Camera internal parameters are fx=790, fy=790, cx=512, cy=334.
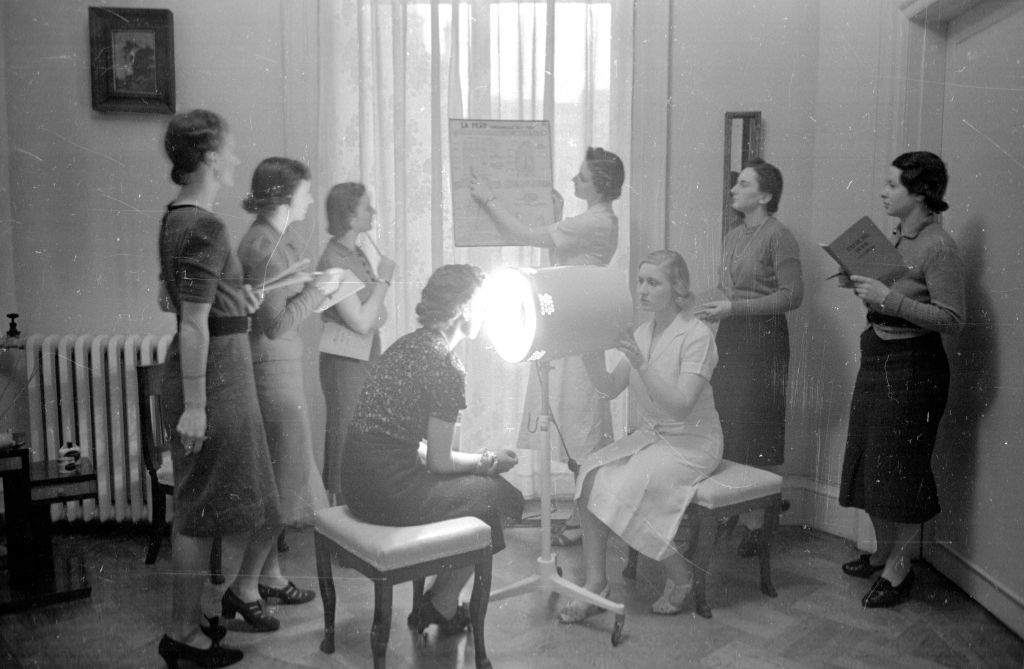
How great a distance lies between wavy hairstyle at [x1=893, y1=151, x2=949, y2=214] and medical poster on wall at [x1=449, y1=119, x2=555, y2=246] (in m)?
0.90

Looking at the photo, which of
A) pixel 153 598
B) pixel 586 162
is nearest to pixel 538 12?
pixel 586 162

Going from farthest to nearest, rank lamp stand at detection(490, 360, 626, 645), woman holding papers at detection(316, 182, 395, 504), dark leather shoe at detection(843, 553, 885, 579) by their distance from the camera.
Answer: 1. dark leather shoe at detection(843, 553, 885, 579)
2. lamp stand at detection(490, 360, 626, 645)
3. woman holding papers at detection(316, 182, 395, 504)

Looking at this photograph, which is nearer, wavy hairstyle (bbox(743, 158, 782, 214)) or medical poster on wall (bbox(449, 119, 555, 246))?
medical poster on wall (bbox(449, 119, 555, 246))

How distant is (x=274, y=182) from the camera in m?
1.84

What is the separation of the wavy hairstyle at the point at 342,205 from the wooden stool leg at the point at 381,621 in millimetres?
816

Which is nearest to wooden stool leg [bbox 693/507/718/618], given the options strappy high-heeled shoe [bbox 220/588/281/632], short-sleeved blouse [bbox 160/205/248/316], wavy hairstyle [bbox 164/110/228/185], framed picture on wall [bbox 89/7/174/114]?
strappy high-heeled shoe [bbox 220/588/281/632]

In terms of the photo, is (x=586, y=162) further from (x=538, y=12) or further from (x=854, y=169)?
(x=854, y=169)

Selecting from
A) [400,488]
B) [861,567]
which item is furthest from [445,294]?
[861,567]

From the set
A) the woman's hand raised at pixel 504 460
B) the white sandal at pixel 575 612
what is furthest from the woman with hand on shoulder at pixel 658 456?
the woman's hand raised at pixel 504 460

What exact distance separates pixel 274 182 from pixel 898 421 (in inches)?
67.6

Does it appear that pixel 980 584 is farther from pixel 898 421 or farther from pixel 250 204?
pixel 250 204

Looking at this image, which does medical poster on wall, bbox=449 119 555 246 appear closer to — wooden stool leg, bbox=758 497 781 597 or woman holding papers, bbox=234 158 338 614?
woman holding papers, bbox=234 158 338 614

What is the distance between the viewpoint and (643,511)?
6.91 feet

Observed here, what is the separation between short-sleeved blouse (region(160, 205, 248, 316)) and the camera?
70.7 inches
